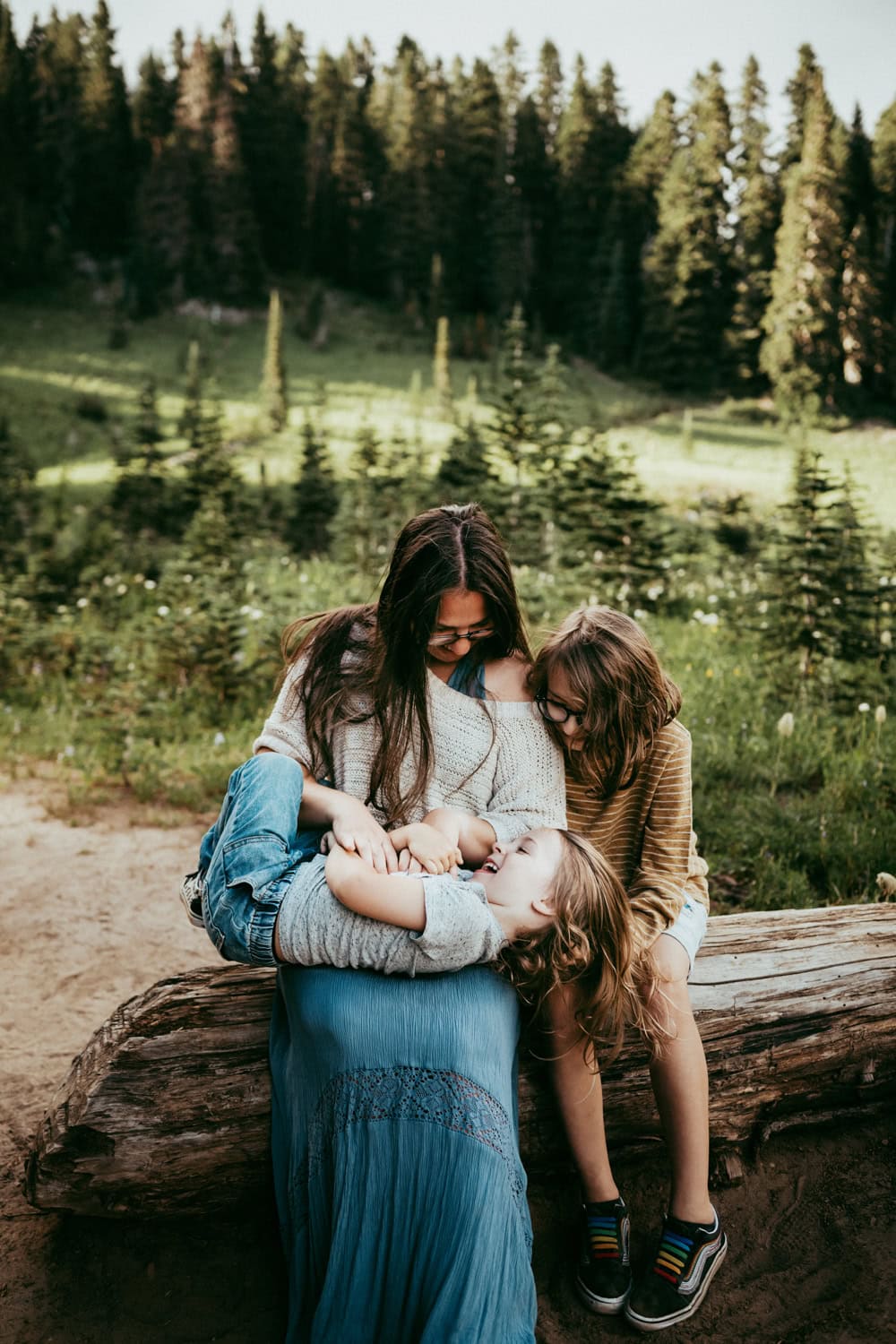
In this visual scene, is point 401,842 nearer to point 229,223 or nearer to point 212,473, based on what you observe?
point 212,473

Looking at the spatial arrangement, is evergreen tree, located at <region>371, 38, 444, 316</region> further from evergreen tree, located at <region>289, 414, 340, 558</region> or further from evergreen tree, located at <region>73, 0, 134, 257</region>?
evergreen tree, located at <region>289, 414, 340, 558</region>

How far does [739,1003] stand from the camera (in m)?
2.61

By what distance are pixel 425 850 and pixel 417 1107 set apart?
588mm

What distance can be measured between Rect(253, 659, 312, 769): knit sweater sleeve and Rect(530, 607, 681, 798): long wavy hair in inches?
28.9

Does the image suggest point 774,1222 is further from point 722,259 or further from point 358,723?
point 722,259

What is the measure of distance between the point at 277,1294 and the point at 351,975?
914 millimetres

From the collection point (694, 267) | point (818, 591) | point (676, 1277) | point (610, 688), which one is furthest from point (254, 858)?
point (694, 267)

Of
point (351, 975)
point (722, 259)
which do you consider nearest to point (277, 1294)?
point (351, 975)

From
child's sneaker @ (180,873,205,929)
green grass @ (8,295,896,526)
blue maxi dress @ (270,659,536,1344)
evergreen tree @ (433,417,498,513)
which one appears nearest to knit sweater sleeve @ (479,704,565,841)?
blue maxi dress @ (270,659,536,1344)

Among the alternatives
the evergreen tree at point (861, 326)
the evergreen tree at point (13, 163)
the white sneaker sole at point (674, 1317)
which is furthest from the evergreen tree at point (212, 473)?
the evergreen tree at point (13, 163)

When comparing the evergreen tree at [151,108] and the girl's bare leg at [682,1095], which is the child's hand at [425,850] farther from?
the evergreen tree at [151,108]

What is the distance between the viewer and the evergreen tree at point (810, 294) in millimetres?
29781

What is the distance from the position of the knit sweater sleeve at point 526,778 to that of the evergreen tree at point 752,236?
112 feet

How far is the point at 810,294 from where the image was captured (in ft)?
97.4
